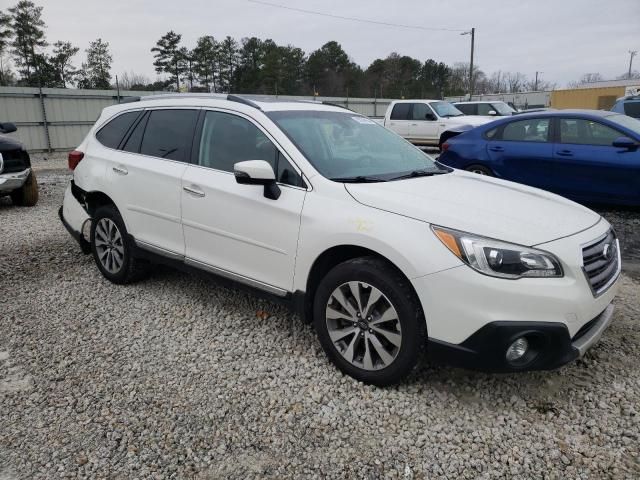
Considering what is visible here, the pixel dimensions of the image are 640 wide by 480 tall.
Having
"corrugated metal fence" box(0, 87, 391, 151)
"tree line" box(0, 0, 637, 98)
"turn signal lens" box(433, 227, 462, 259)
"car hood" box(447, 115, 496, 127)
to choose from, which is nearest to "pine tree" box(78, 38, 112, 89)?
"tree line" box(0, 0, 637, 98)

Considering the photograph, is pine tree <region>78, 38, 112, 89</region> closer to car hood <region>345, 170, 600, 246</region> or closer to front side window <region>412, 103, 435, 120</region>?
front side window <region>412, 103, 435, 120</region>

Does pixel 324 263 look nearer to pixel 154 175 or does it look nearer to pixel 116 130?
pixel 154 175

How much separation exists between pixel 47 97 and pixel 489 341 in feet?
60.1

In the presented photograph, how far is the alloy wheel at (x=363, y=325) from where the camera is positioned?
284cm

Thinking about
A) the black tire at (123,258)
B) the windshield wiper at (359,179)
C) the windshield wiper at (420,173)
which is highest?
the windshield wiper at (359,179)

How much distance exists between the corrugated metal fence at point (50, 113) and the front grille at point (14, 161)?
29.8 ft

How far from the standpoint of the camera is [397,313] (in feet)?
9.04

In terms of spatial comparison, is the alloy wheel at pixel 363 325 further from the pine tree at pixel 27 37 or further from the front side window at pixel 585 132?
the pine tree at pixel 27 37

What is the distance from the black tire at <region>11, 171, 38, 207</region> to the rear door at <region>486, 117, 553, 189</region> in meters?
7.62

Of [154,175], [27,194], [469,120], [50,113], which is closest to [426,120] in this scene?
[469,120]

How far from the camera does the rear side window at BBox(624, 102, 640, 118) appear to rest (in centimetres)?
1268

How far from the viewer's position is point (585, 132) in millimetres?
7031

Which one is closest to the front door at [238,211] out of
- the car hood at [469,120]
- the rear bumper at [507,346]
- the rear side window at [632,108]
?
the rear bumper at [507,346]

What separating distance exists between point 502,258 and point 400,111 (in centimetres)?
1407
